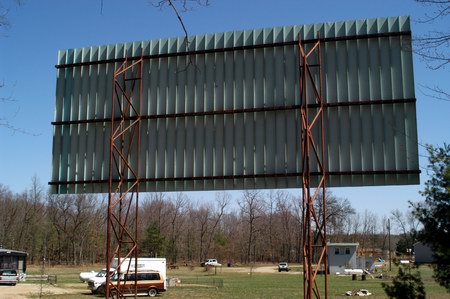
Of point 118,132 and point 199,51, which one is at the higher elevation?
point 199,51

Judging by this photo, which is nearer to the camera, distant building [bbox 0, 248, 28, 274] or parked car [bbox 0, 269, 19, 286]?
parked car [bbox 0, 269, 19, 286]

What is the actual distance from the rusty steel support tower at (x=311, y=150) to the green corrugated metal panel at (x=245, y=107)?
412 mm

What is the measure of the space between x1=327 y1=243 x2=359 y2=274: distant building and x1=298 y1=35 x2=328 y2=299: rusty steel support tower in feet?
206

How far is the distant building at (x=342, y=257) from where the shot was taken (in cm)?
7881

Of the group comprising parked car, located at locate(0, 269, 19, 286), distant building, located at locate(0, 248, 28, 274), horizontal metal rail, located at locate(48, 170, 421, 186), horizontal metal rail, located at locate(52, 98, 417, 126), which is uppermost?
horizontal metal rail, located at locate(52, 98, 417, 126)

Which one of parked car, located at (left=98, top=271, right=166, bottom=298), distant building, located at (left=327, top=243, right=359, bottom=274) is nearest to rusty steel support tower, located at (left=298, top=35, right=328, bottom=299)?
parked car, located at (left=98, top=271, right=166, bottom=298)

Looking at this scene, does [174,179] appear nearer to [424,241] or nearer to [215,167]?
[215,167]

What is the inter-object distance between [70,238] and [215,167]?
303 ft

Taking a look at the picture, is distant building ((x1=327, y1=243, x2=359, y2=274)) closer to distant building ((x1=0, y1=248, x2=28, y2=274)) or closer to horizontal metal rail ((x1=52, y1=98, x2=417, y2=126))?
distant building ((x1=0, y1=248, x2=28, y2=274))

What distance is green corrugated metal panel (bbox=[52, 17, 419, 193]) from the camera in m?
18.8

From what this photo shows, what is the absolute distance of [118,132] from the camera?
2123 centimetres

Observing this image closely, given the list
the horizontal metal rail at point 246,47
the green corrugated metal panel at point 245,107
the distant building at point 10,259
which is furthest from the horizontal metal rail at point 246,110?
the distant building at point 10,259

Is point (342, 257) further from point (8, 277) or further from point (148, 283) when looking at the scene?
point (8, 277)

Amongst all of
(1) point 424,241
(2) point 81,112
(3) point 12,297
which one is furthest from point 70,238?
(1) point 424,241
